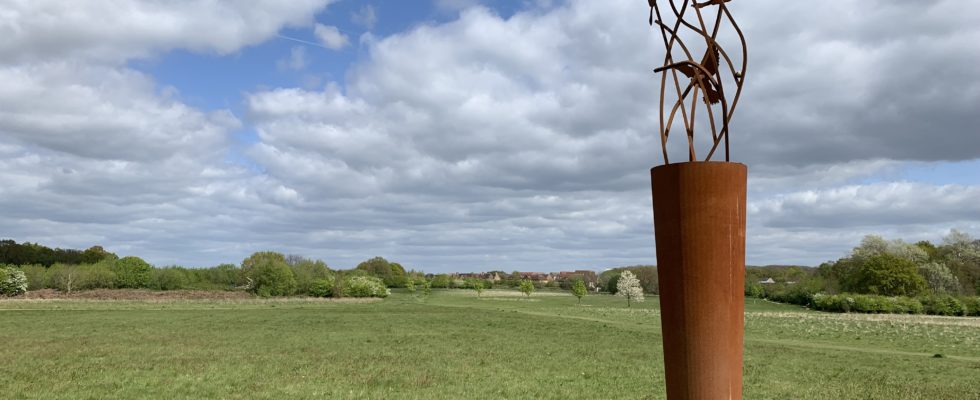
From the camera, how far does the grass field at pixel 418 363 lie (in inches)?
616

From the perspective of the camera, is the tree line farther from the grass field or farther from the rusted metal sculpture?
the rusted metal sculpture

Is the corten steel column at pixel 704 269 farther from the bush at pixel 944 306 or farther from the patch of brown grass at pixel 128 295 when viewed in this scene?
the patch of brown grass at pixel 128 295

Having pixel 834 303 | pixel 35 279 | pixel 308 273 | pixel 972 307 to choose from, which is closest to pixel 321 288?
pixel 308 273

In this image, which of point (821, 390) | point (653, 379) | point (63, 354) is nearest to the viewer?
point (821, 390)

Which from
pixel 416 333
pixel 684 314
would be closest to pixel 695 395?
pixel 684 314

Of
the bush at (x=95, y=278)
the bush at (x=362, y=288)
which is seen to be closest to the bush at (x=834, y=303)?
the bush at (x=362, y=288)

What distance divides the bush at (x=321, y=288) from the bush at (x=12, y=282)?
35.9 m

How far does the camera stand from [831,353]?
82.3 feet

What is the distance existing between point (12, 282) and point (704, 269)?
315 ft

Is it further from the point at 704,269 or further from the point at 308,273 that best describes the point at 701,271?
the point at 308,273

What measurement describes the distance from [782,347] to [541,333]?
1121cm

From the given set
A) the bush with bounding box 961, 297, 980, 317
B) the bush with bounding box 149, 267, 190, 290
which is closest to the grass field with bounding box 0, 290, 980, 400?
the bush with bounding box 961, 297, 980, 317

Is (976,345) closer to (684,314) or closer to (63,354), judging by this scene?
(684,314)

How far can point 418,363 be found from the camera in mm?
20188
